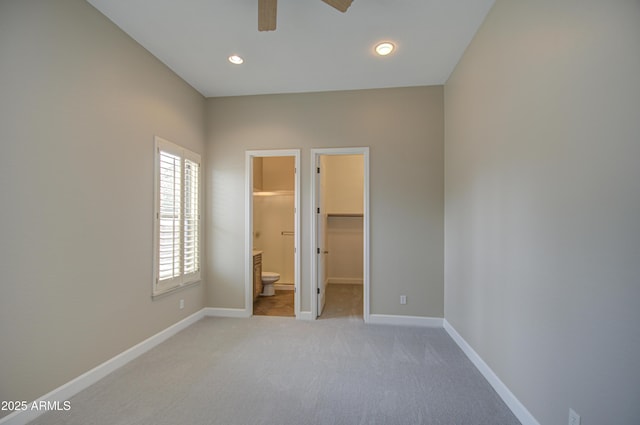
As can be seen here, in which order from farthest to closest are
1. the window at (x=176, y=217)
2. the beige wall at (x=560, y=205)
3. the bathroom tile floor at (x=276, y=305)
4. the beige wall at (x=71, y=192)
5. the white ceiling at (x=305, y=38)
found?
the bathroom tile floor at (x=276, y=305) < the window at (x=176, y=217) < the white ceiling at (x=305, y=38) < the beige wall at (x=71, y=192) < the beige wall at (x=560, y=205)

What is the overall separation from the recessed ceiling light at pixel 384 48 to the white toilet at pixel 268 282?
12.5ft

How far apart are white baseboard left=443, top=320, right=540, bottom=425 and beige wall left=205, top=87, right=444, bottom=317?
75 centimetres

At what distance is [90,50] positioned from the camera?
2205 millimetres

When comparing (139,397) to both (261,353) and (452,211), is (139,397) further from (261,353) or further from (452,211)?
(452,211)

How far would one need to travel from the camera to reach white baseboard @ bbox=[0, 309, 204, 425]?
68.6 inches

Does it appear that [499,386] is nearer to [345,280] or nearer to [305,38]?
[305,38]

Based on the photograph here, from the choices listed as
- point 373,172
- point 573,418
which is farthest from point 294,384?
point 373,172

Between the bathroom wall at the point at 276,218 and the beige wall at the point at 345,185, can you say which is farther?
the beige wall at the point at 345,185

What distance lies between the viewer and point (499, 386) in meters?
2.08

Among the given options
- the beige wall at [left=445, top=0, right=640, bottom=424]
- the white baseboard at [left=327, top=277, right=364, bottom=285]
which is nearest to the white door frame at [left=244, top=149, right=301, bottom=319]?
the beige wall at [left=445, top=0, right=640, bottom=424]

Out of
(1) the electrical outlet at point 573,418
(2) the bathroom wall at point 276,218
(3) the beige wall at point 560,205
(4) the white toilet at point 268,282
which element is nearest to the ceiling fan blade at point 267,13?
(3) the beige wall at point 560,205

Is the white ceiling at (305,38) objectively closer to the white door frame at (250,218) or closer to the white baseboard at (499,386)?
the white door frame at (250,218)

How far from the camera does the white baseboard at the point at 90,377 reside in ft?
5.71

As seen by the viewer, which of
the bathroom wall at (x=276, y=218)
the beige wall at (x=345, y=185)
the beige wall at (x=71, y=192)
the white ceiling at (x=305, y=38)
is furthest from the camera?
the beige wall at (x=345, y=185)
